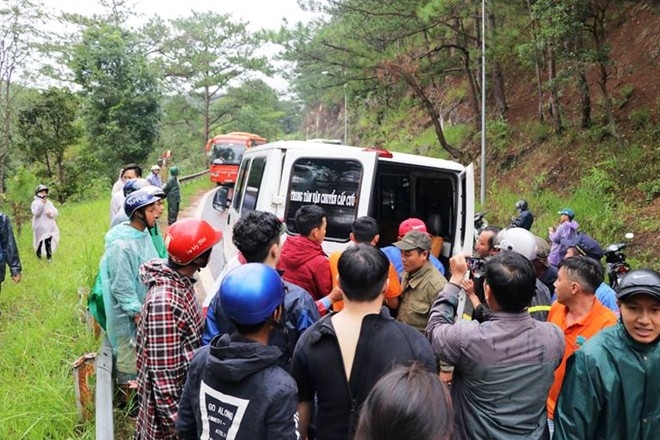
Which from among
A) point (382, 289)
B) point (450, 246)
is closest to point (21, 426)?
point (382, 289)

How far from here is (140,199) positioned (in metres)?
3.33

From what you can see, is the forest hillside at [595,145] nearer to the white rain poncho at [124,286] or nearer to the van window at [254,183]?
the van window at [254,183]

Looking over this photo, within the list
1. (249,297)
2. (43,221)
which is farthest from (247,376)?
(43,221)

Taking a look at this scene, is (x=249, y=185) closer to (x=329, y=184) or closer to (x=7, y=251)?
(x=329, y=184)

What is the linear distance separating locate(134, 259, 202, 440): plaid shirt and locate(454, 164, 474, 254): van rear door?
3.27 metres

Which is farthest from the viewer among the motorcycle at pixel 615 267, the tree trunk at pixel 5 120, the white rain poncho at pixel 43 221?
the tree trunk at pixel 5 120

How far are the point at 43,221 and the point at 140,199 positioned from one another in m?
6.27

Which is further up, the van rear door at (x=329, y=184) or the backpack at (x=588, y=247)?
the van rear door at (x=329, y=184)

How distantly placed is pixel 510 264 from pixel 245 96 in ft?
105

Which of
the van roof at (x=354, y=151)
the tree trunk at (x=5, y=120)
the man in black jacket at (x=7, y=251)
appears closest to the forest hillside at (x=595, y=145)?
the van roof at (x=354, y=151)

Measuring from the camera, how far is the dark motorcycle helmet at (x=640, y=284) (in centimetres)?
189

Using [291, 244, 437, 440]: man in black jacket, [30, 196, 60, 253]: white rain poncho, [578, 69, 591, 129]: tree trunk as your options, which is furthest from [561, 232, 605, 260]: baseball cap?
[578, 69, 591, 129]: tree trunk

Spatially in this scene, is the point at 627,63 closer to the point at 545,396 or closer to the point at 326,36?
the point at 326,36

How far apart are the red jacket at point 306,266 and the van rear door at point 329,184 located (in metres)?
0.99
